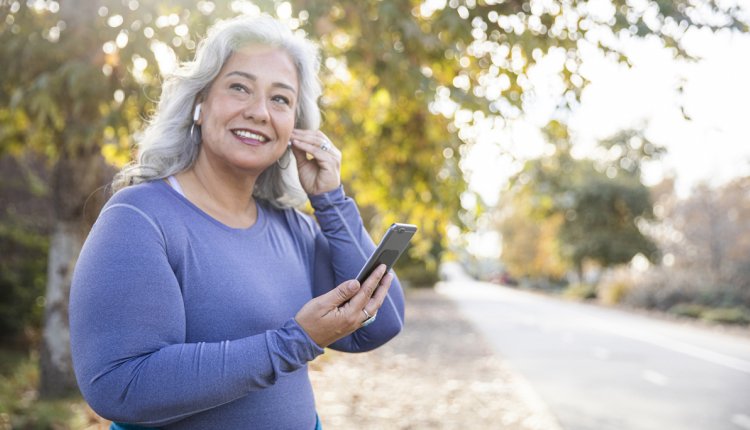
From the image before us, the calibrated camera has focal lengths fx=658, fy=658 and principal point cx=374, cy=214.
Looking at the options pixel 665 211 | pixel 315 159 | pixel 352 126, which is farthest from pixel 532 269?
pixel 315 159

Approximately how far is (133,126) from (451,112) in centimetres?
256

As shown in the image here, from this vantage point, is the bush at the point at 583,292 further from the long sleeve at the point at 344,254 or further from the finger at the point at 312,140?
the finger at the point at 312,140

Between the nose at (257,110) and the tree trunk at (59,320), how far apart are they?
17.3 ft

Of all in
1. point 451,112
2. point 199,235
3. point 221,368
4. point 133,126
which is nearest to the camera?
point 221,368

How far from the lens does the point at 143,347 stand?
1410mm

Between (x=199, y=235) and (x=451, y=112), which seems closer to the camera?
(x=199, y=235)

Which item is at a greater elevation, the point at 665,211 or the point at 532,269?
the point at 665,211

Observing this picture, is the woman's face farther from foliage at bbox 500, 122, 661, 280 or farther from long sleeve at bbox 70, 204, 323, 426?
foliage at bbox 500, 122, 661, 280

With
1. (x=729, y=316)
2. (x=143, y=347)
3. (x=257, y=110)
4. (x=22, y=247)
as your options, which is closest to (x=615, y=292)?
(x=729, y=316)

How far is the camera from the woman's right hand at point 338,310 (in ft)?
4.98

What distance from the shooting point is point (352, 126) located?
598 centimetres

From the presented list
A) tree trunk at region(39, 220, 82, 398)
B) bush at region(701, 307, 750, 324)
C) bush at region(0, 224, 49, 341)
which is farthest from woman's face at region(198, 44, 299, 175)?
bush at region(701, 307, 750, 324)

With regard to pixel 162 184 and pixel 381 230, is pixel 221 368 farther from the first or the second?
pixel 381 230

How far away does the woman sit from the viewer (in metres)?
1.41
